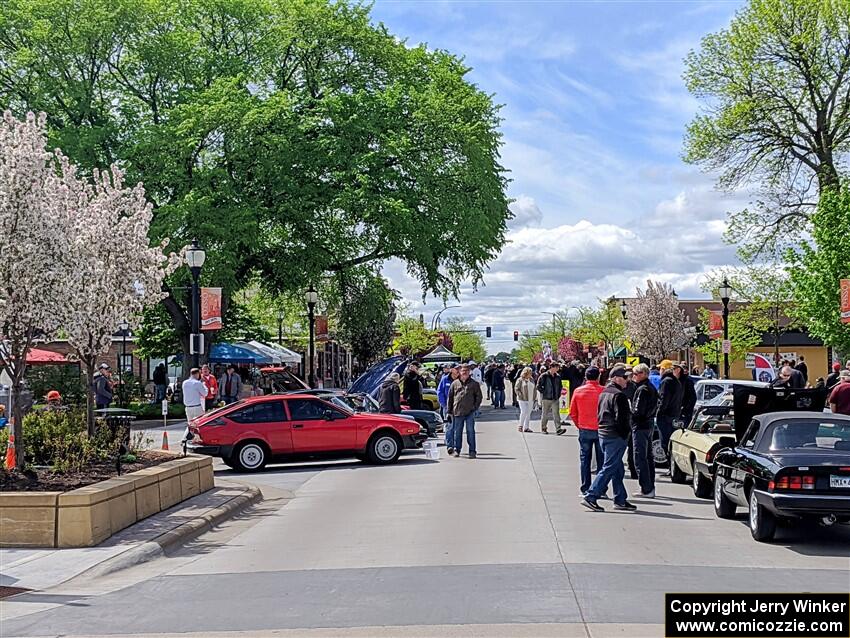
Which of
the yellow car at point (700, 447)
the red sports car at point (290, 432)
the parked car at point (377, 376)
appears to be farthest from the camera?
the parked car at point (377, 376)

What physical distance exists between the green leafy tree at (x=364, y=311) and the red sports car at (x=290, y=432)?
71.6ft

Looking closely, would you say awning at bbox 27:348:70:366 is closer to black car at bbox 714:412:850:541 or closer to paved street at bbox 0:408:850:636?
paved street at bbox 0:408:850:636

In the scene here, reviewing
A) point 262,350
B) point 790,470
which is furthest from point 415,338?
point 790,470

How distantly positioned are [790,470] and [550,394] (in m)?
17.2

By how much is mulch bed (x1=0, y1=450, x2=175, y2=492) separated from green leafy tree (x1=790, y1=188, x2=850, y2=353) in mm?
29808

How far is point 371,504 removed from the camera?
15359 mm

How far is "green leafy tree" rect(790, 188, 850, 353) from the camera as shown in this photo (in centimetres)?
3744

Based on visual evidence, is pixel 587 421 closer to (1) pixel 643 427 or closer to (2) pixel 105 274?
(1) pixel 643 427

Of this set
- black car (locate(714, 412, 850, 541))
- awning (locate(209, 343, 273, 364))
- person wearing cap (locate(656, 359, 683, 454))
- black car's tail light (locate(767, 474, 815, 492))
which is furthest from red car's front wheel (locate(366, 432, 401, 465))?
awning (locate(209, 343, 273, 364))

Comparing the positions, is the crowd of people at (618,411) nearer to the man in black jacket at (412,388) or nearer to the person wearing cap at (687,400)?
the person wearing cap at (687,400)

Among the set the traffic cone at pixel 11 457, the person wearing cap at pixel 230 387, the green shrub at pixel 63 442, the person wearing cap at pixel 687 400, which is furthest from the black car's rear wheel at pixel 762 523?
the person wearing cap at pixel 230 387

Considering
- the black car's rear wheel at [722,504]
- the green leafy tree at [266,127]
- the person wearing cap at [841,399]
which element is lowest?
the black car's rear wheel at [722,504]

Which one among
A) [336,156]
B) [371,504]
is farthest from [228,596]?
[336,156]

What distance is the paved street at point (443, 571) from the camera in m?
8.17
